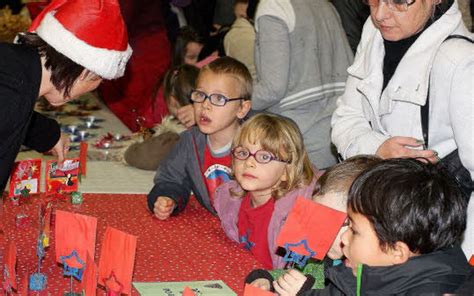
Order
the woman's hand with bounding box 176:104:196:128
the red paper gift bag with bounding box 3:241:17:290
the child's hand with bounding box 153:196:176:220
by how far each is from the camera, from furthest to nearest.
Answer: the woman's hand with bounding box 176:104:196:128 → the child's hand with bounding box 153:196:176:220 → the red paper gift bag with bounding box 3:241:17:290

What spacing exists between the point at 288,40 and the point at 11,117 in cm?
170

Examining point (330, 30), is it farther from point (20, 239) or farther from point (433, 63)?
point (20, 239)

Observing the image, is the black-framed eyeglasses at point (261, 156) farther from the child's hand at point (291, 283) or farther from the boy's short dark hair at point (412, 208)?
the boy's short dark hair at point (412, 208)

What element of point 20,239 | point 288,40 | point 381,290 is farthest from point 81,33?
point 288,40

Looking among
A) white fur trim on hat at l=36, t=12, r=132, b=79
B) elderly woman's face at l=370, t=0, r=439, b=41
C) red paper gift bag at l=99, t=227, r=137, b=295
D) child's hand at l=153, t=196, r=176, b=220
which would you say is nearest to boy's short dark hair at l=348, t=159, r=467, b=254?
red paper gift bag at l=99, t=227, r=137, b=295

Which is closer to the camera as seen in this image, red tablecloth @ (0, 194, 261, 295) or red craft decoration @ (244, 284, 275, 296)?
red craft decoration @ (244, 284, 275, 296)

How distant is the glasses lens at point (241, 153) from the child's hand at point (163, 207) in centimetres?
35

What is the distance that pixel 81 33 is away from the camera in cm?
240

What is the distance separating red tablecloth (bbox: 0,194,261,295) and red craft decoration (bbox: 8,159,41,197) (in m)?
0.05

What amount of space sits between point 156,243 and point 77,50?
2.14 feet

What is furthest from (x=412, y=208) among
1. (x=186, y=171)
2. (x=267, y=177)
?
(x=186, y=171)

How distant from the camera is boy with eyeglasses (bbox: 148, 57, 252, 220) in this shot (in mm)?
3117

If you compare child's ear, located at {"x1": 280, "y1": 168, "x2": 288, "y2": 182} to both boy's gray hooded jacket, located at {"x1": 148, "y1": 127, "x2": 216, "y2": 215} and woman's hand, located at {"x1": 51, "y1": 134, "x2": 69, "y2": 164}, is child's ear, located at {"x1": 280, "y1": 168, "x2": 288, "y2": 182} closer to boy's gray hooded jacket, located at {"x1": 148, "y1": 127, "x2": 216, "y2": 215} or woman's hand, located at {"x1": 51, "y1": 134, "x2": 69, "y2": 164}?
boy's gray hooded jacket, located at {"x1": 148, "y1": 127, "x2": 216, "y2": 215}

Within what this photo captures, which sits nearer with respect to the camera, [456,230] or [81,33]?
[456,230]
